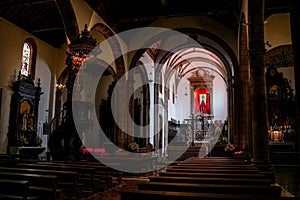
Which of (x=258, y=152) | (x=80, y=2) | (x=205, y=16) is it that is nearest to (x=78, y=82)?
(x=80, y=2)

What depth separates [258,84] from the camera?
741 cm

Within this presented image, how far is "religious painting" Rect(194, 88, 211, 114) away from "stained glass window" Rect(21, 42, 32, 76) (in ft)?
59.2

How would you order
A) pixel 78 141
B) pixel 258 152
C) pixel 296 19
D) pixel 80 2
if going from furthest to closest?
pixel 80 2
pixel 78 141
pixel 258 152
pixel 296 19

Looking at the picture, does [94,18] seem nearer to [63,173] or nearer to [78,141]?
[78,141]

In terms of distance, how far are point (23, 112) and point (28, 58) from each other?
117 inches

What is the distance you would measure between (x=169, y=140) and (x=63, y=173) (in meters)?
18.9

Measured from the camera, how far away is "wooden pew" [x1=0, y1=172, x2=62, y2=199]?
4.15 meters

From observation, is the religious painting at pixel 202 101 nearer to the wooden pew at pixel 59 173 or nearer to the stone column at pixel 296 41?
the wooden pew at pixel 59 173

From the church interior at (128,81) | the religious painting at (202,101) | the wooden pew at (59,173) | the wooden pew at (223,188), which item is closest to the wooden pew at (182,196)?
the wooden pew at (223,188)

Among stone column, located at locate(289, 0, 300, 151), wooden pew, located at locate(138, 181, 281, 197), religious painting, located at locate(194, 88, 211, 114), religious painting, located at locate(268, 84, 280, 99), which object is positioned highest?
religious painting, located at locate(194, 88, 211, 114)

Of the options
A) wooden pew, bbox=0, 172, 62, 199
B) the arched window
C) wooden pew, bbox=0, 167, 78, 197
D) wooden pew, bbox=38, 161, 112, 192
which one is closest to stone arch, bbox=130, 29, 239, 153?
the arched window

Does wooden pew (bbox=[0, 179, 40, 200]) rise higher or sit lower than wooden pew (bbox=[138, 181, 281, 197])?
lower

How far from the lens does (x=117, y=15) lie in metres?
13.5

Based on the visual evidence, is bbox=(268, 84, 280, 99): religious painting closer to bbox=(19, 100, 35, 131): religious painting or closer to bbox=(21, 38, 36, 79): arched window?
bbox=(19, 100, 35, 131): religious painting
